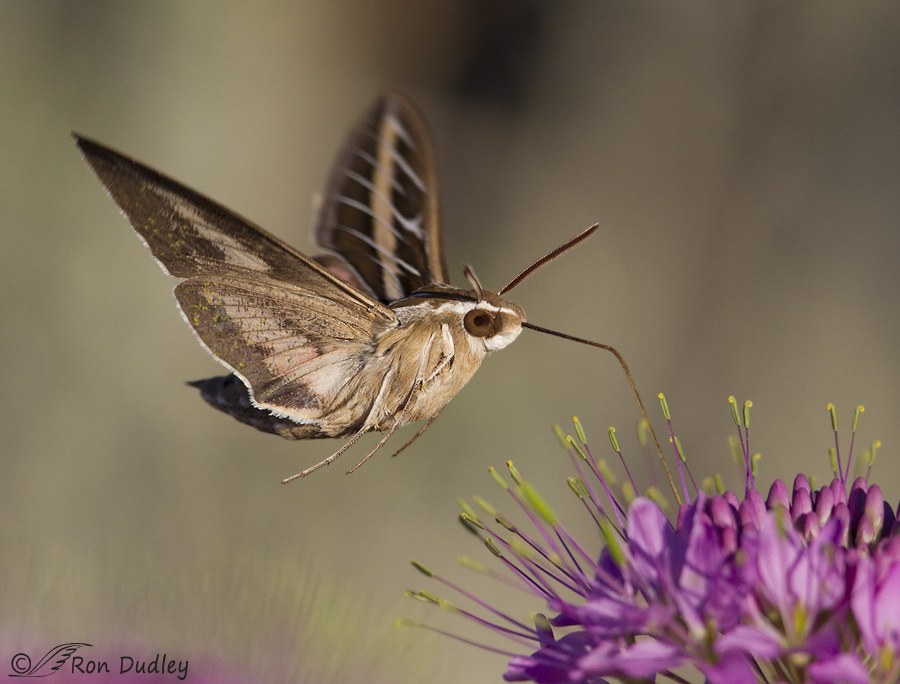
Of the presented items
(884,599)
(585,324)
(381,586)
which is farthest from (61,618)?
(585,324)

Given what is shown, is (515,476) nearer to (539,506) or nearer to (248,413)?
(539,506)

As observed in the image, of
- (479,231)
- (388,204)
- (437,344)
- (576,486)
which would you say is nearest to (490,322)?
(437,344)

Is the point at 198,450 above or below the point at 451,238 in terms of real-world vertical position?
below

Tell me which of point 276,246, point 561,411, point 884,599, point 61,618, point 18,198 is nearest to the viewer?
point 884,599

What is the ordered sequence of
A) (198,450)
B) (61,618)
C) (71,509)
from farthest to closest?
1. (198,450)
2. (71,509)
3. (61,618)

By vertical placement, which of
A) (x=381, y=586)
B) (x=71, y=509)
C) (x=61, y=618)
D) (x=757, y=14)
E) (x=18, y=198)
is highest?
(x=757, y=14)

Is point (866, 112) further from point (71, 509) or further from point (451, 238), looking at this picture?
point (71, 509)
